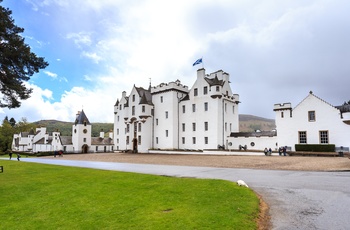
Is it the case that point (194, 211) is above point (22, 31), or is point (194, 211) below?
→ below

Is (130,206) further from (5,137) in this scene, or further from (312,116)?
(5,137)

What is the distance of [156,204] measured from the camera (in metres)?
8.36

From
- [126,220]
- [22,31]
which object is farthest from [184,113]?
[126,220]

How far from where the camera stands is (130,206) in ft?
27.1

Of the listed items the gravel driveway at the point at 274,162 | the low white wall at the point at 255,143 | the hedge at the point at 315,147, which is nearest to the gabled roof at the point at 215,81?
the low white wall at the point at 255,143

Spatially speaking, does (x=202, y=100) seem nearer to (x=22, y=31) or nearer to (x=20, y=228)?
(x=22, y=31)

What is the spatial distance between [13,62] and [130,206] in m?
12.2

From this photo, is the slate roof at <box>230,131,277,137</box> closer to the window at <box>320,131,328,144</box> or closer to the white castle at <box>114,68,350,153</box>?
the white castle at <box>114,68,350,153</box>

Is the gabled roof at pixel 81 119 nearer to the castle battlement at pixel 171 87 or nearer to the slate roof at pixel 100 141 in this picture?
the slate roof at pixel 100 141

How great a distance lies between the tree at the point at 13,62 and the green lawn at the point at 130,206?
21.0 feet

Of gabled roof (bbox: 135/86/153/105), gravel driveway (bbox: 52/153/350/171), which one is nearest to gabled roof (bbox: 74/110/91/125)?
gabled roof (bbox: 135/86/153/105)

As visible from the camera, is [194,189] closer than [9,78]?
Yes

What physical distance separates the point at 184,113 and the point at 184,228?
1741 inches

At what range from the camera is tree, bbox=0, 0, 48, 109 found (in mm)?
13891
